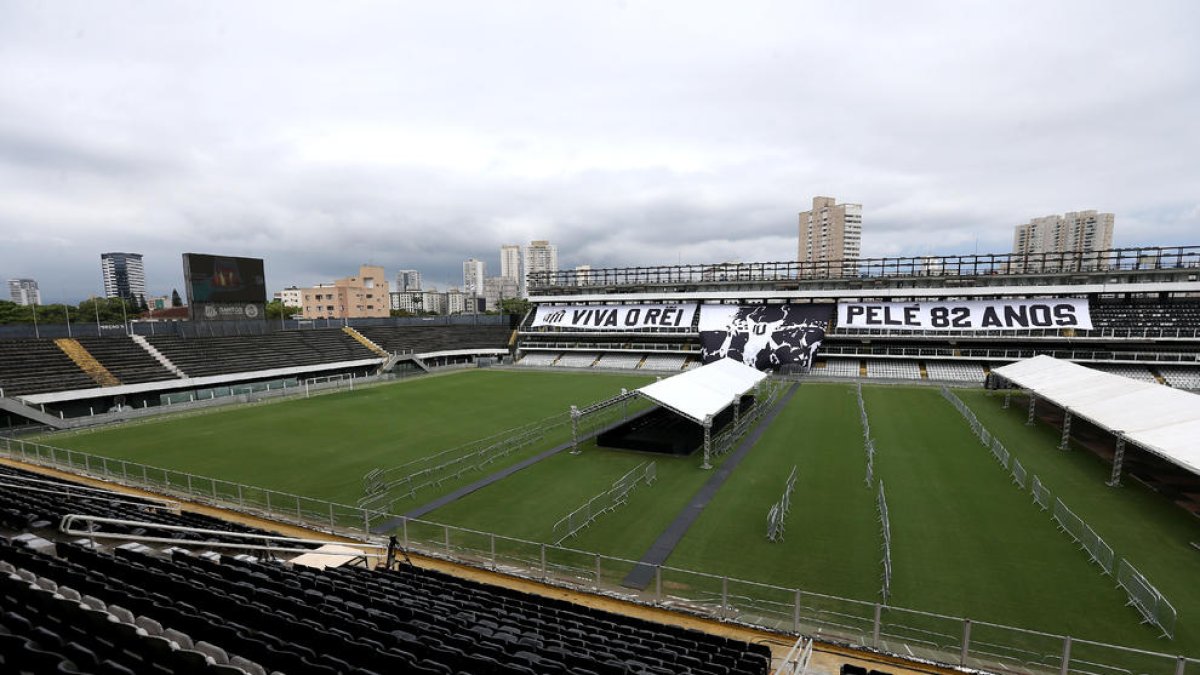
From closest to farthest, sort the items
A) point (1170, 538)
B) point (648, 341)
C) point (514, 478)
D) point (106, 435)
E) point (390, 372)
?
point (1170, 538), point (514, 478), point (106, 435), point (390, 372), point (648, 341)

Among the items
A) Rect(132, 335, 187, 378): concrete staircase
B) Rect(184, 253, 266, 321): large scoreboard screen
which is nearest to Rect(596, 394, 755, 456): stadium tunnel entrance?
Rect(132, 335, 187, 378): concrete staircase

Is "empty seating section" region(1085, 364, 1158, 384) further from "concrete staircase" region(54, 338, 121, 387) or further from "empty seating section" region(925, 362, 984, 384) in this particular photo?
"concrete staircase" region(54, 338, 121, 387)

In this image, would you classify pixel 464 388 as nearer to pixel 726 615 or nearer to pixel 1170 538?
pixel 726 615

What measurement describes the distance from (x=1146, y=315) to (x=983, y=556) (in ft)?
169

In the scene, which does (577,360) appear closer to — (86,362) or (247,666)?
(86,362)

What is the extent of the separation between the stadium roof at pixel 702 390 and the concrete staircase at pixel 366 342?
39.4 metres

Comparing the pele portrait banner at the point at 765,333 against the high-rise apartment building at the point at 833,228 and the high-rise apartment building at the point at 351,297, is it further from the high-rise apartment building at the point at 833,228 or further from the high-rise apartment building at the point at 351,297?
the high-rise apartment building at the point at 833,228

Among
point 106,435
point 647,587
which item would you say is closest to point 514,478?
point 647,587

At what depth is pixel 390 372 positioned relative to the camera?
184ft

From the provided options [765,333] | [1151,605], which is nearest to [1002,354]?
[765,333]

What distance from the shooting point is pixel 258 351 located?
48.9 m

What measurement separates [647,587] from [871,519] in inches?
341

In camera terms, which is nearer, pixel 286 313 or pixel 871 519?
pixel 871 519

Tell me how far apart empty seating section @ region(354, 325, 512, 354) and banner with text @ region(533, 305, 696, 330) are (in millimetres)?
6019
